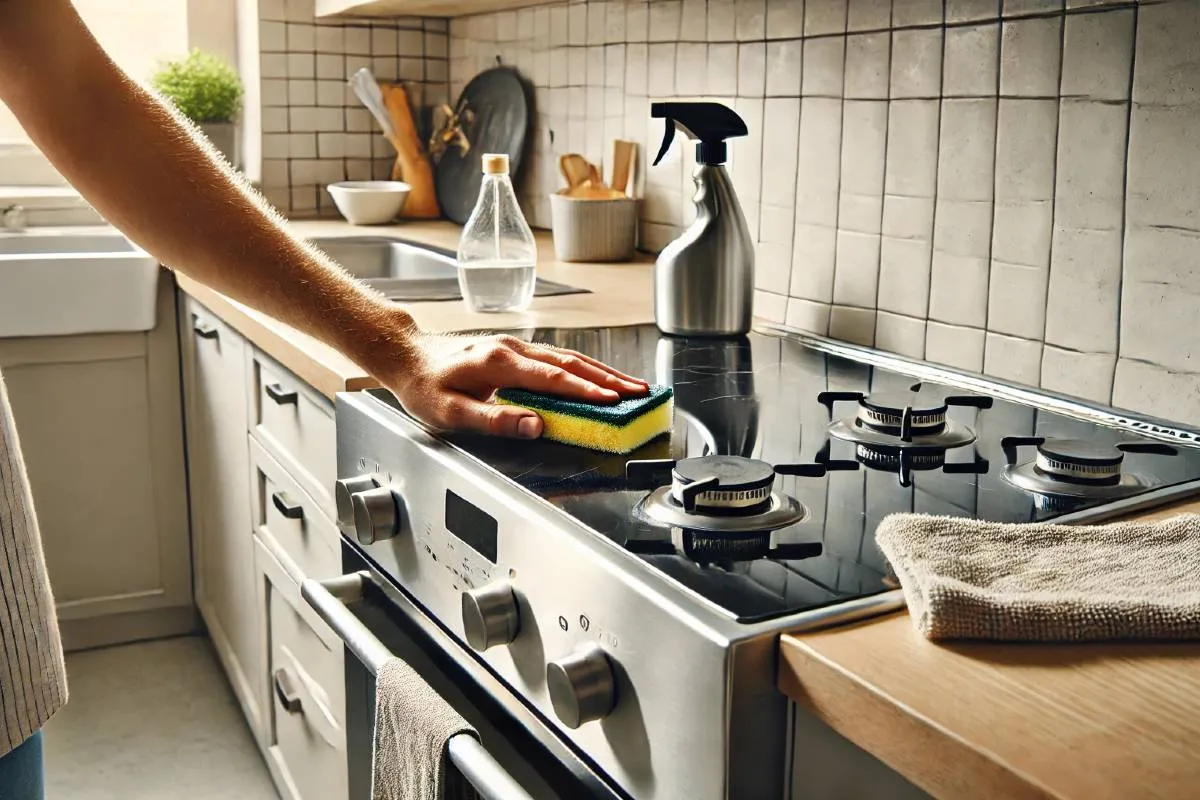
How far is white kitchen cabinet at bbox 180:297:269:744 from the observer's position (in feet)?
6.51

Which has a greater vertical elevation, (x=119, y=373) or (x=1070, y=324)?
(x=1070, y=324)

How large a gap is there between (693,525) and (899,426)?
32 centimetres

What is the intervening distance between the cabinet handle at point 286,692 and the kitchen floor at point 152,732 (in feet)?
1.18

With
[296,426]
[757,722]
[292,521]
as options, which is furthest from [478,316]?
[757,722]

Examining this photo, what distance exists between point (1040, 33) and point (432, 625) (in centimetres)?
85

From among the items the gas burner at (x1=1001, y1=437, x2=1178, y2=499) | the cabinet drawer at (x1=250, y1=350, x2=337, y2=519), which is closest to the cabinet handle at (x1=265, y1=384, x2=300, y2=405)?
the cabinet drawer at (x1=250, y1=350, x2=337, y2=519)

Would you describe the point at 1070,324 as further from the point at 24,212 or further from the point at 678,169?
the point at 24,212

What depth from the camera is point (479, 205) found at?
1.66 m

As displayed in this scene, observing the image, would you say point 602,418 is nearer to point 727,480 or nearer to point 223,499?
point 727,480

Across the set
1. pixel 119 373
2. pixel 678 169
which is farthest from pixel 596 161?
pixel 119 373

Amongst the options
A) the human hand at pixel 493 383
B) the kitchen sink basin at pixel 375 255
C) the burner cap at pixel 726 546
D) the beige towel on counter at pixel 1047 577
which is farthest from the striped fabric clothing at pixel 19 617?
the kitchen sink basin at pixel 375 255

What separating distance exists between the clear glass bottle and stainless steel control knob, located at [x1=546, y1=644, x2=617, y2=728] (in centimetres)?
92

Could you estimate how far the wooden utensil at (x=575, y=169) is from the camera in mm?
2172

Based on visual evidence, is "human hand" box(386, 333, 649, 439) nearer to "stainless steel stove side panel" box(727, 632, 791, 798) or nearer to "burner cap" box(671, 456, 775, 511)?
"burner cap" box(671, 456, 775, 511)
